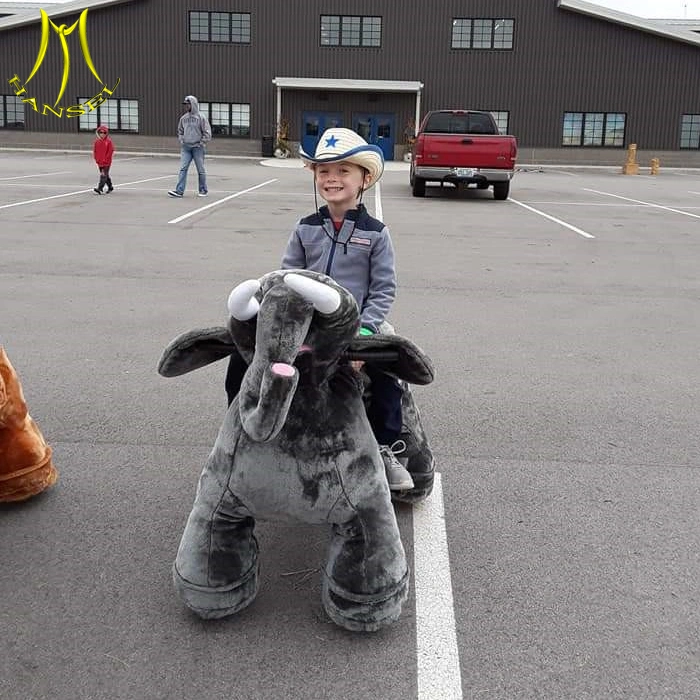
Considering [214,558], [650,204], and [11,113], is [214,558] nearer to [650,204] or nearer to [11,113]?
[650,204]

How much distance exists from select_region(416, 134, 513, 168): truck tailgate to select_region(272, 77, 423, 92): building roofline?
2347 cm

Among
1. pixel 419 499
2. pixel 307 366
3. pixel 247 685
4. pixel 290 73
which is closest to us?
pixel 247 685

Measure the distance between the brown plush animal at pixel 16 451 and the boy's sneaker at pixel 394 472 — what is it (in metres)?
1.47

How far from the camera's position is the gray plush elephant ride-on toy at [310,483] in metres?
2.54

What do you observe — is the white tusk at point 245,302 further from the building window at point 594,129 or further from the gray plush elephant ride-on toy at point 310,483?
the building window at point 594,129

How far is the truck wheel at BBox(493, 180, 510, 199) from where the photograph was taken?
731 inches

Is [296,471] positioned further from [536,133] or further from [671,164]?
[671,164]

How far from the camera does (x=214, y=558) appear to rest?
8.54ft

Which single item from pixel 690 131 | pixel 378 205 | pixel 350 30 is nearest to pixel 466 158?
pixel 378 205

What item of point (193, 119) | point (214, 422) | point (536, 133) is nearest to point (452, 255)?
point (214, 422)

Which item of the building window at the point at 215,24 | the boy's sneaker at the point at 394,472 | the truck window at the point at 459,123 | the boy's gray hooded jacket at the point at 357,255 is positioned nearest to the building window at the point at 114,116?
Answer: the building window at the point at 215,24

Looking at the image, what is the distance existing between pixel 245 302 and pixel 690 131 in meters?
45.1

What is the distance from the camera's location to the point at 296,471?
2.56m

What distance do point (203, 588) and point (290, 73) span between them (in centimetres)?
4136
